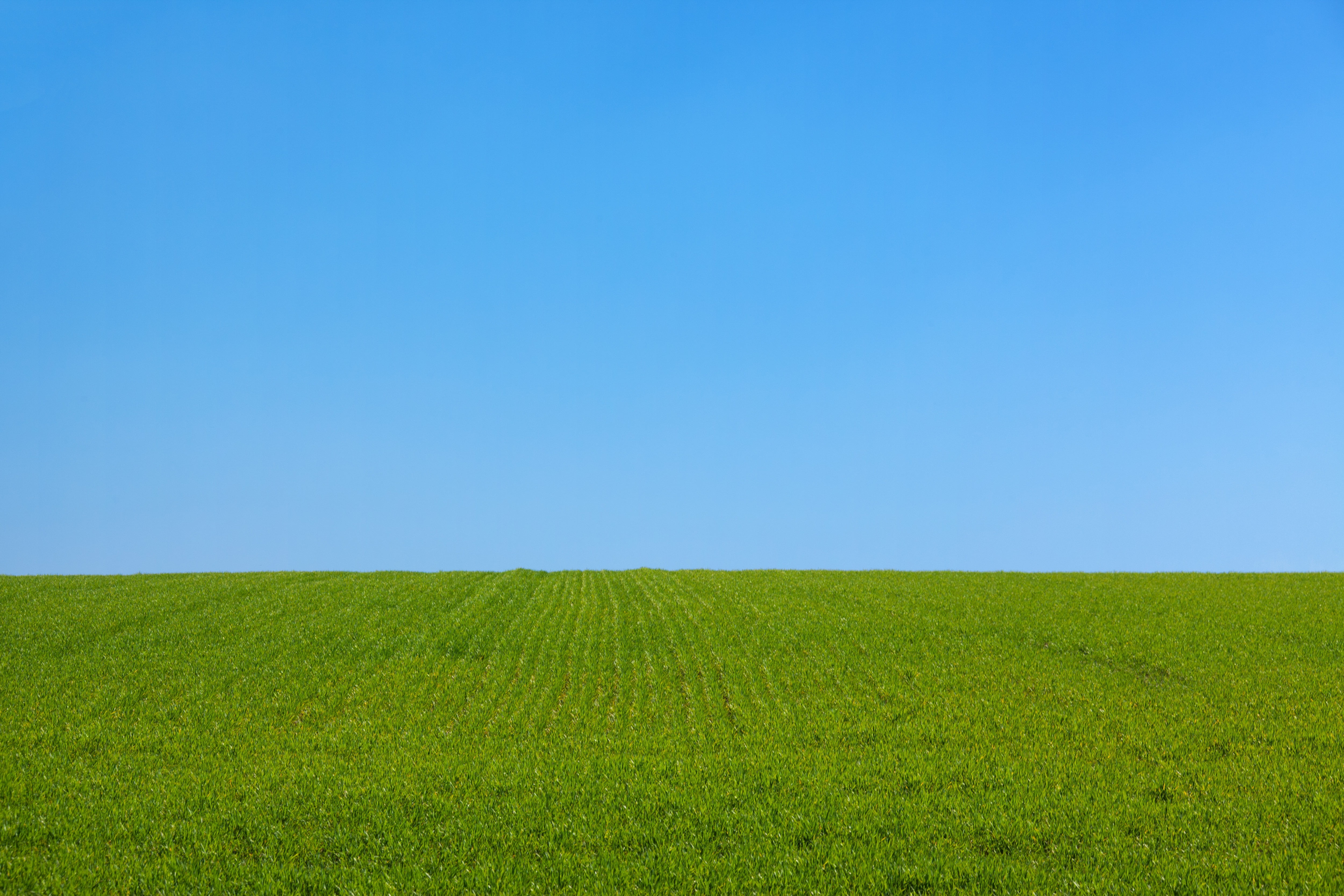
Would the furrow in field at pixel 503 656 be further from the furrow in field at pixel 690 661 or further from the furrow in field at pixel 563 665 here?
the furrow in field at pixel 690 661

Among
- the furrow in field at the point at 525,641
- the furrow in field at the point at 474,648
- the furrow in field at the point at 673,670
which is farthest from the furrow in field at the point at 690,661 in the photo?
the furrow in field at the point at 474,648

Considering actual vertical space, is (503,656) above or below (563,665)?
above

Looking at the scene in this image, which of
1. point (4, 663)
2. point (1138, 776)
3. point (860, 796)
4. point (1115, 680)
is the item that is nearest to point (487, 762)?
point (860, 796)

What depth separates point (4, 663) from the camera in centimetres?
2092

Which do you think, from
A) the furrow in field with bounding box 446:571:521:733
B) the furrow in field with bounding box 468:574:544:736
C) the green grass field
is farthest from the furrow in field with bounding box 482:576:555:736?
the furrow in field with bounding box 446:571:521:733

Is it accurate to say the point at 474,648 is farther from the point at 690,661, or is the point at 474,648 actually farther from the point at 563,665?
the point at 690,661

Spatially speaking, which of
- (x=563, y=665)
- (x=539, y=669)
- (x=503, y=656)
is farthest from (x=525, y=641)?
(x=539, y=669)

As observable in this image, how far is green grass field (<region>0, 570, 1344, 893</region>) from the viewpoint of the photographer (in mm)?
9633

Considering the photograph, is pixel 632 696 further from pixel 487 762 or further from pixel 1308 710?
pixel 1308 710

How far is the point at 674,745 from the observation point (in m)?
14.4

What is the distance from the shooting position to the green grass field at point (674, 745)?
31.6ft

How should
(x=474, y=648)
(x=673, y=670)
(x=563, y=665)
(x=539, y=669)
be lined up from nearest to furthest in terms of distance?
(x=673, y=670), (x=539, y=669), (x=563, y=665), (x=474, y=648)

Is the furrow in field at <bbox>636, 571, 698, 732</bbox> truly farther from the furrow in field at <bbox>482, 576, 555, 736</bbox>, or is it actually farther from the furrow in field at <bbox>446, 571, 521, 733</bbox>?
the furrow in field at <bbox>446, 571, 521, 733</bbox>

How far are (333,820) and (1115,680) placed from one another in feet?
55.9
